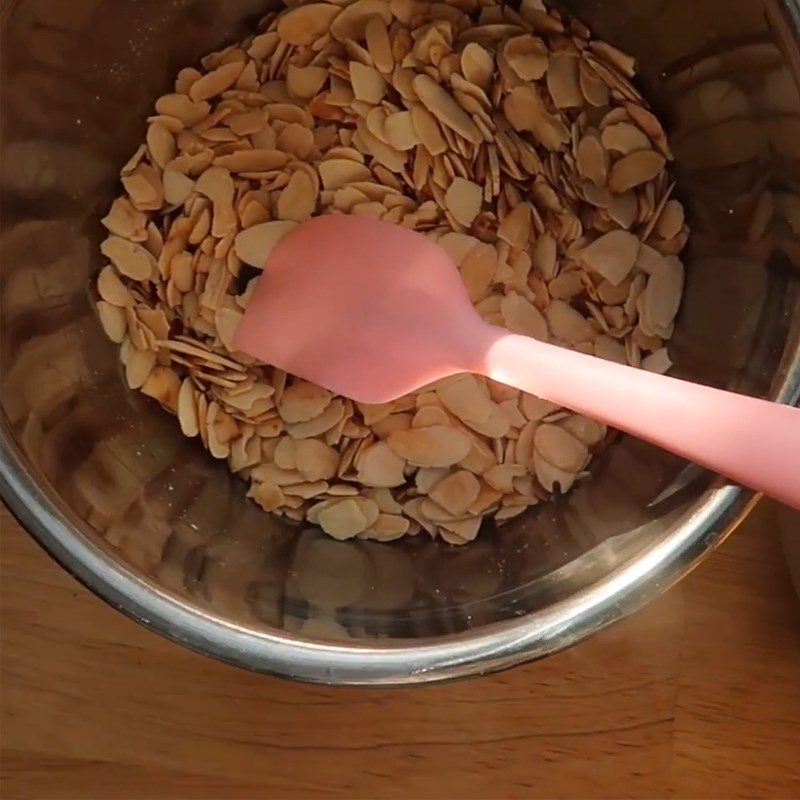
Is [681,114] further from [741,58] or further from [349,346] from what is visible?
[349,346]

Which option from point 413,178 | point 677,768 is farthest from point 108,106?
point 677,768

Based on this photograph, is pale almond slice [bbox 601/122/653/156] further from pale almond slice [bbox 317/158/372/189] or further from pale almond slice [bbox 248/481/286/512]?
pale almond slice [bbox 248/481/286/512]

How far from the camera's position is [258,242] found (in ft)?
2.22

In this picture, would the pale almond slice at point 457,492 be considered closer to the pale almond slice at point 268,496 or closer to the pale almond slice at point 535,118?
the pale almond slice at point 268,496

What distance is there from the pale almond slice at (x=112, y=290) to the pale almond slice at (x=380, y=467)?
17cm

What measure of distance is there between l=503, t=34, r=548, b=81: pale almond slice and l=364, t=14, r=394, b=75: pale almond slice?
0.24 feet

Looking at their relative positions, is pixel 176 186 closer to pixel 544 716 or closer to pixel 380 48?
pixel 380 48

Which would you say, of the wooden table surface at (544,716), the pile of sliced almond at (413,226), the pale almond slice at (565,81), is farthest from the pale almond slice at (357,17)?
the wooden table surface at (544,716)

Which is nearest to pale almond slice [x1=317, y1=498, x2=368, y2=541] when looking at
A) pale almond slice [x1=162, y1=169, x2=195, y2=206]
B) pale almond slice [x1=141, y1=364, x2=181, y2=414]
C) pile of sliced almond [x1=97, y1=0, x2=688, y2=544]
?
pile of sliced almond [x1=97, y1=0, x2=688, y2=544]

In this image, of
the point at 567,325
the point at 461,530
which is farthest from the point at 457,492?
the point at 567,325

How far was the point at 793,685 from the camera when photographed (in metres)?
0.66

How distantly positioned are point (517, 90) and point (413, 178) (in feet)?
0.27

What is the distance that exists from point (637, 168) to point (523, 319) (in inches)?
4.5

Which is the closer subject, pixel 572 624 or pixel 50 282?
pixel 572 624
